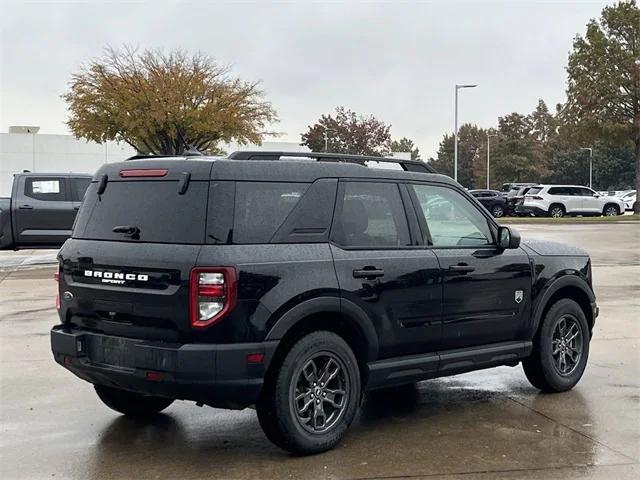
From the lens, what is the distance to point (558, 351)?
6.49 meters

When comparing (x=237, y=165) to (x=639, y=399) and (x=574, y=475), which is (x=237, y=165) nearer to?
(x=574, y=475)

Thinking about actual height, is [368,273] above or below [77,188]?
below

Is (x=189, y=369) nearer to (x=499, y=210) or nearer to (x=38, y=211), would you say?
(x=38, y=211)

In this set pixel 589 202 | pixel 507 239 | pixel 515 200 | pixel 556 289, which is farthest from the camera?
pixel 515 200

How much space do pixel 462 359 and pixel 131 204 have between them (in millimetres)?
2641

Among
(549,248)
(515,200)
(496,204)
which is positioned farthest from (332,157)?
(496,204)

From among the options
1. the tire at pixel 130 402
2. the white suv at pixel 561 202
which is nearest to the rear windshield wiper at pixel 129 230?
the tire at pixel 130 402

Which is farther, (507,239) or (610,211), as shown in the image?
(610,211)

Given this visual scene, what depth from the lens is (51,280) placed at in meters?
13.9

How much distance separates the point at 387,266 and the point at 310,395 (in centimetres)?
103

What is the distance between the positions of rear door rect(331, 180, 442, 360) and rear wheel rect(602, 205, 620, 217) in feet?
122

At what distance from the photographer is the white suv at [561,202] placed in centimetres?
3844

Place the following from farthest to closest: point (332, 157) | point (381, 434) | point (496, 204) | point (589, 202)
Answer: point (496, 204), point (589, 202), point (332, 157), point (381, 434)

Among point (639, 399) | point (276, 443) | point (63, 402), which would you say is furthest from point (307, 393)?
point (639, 399)
